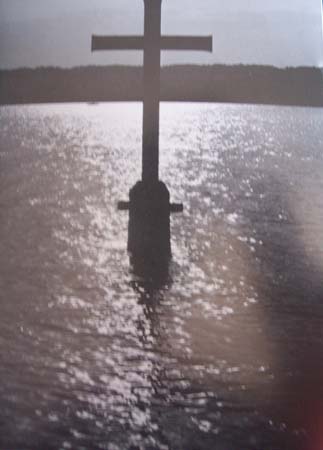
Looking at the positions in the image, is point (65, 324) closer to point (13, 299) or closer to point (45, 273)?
point (13, 299)

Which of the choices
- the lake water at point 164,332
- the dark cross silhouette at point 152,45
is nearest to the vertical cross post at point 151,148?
the dark cross silhouette at point 152,45

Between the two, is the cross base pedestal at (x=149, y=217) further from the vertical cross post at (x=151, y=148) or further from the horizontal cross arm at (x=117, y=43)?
the horizontal cross arm at (x=117, y=43)

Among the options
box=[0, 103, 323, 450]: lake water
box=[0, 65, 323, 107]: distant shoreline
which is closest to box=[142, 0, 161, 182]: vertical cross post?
box=[0, 65, 323, 107]: distant shoreline

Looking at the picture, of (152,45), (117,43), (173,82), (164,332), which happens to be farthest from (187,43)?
(164,332)

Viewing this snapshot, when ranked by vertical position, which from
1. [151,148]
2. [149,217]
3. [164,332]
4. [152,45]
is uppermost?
[152,45]

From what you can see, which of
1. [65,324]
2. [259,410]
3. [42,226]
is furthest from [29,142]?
[259,410]

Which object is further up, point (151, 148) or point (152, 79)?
point (152, 79)

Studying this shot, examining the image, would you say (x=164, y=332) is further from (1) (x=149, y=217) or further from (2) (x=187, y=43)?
(2) (x=187, y=43)
